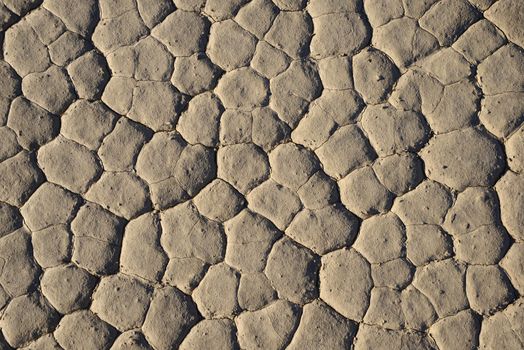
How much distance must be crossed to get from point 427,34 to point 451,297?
3.78ft

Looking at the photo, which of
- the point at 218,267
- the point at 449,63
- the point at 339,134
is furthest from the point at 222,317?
the point at 449,63

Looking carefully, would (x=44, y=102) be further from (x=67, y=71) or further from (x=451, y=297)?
(x=451, y=297)

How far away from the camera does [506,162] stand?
3.38m

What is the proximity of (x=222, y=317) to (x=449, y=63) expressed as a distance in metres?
1.46

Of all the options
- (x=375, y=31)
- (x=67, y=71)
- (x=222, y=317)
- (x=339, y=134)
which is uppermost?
(x=67, y=71)

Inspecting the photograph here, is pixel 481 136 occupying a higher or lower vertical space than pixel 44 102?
lower

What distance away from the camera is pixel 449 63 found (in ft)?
11.5

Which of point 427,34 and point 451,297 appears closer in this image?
point 451,297

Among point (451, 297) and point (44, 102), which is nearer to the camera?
point (451, 297)

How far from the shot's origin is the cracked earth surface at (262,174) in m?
3.27

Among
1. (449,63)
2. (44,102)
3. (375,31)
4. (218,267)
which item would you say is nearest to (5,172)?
(44,102)

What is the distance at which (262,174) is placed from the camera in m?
3.45

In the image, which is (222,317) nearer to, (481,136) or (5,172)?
(5,172)

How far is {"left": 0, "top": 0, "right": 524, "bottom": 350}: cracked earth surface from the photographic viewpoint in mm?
3271
